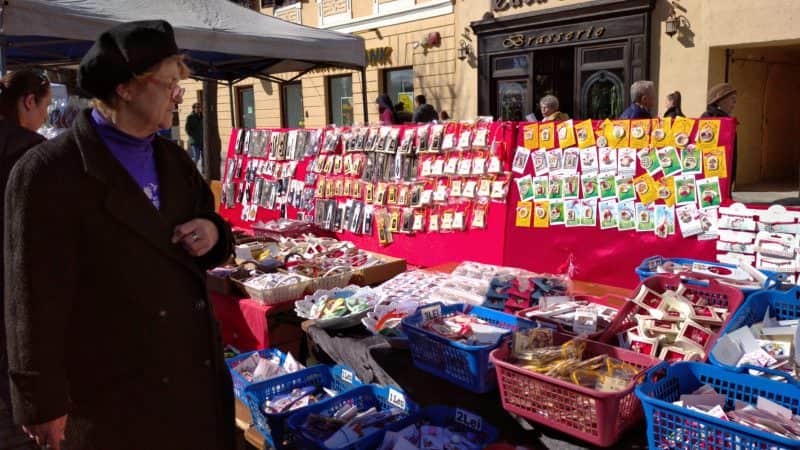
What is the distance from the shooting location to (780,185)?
1082 centimetres

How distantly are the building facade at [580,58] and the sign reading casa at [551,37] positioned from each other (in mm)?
19

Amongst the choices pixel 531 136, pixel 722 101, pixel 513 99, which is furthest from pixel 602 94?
pixel 531 136

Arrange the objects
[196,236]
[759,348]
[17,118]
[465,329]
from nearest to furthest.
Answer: [196,236]
[759,348]
[465,329]
[17,118]

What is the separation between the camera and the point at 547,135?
4.34 meters

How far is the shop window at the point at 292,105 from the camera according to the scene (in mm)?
17438

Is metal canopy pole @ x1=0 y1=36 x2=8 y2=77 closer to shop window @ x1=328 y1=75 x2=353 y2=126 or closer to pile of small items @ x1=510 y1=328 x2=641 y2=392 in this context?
pile of small items @ x1=510 y1=328 x2=641 y2=392

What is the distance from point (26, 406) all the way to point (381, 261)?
119 inches

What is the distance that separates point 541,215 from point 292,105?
47.4 ft

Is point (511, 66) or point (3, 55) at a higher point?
point (511, 66)

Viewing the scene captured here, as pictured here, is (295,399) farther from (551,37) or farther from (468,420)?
(551,37)

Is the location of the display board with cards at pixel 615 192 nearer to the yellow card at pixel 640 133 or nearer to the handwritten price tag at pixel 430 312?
the yellow card at pixel 640 133

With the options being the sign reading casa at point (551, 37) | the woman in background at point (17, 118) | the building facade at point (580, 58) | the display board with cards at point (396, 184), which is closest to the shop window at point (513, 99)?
the building facade at point (580, 58)

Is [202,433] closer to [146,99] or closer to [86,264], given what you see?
[86,264]

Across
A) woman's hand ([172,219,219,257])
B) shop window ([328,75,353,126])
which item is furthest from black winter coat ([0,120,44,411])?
shop window ([328,75,353,126])
